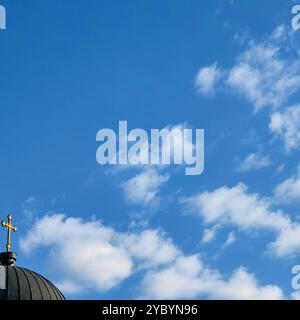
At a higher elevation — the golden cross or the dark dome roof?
the golden cross

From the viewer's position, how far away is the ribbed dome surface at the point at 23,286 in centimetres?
3441

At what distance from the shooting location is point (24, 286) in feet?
115

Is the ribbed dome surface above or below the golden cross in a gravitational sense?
below

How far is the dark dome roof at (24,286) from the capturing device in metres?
34.4

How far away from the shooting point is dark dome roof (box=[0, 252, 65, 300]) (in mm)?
34406

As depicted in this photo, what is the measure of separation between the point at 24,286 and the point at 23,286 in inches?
2.1

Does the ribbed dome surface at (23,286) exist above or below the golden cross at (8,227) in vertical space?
below

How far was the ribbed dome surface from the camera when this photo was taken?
34406 millimetres

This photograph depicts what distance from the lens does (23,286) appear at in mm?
34969
